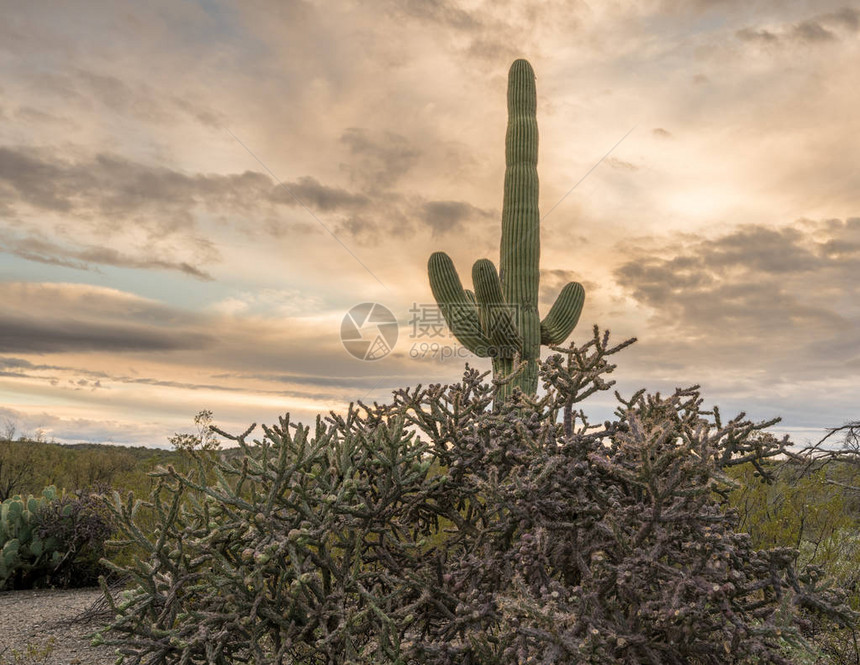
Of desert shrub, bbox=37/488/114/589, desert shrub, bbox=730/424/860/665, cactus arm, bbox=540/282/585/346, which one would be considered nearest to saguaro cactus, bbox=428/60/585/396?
cactus arm, bbox=540/282/585/346

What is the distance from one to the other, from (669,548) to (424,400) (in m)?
1.22

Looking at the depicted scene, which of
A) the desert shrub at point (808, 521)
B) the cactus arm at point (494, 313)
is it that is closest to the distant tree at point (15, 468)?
the cactus arm at point (494, 313)

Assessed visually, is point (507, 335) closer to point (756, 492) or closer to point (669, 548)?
point (756, 492)

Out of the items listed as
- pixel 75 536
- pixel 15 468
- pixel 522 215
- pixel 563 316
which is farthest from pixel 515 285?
pixel 15 468

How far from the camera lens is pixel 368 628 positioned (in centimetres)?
242

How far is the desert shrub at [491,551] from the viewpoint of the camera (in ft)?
6.72

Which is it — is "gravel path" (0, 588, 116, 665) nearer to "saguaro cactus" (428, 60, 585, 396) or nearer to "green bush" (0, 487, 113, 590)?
"green bush" (0, 487, 113, 590)

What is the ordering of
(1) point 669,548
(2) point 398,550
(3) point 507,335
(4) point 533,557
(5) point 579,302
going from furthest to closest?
1. (5) point 579,302
2. (3) point 507,335
3. (2) point 398,550
4. (4) point 533,557
5. (1) point 669,548

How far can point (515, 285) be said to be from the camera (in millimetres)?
13688

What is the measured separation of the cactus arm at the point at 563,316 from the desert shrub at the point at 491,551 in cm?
1149

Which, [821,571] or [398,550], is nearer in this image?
[821,571]

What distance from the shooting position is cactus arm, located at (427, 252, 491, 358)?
1312 cm

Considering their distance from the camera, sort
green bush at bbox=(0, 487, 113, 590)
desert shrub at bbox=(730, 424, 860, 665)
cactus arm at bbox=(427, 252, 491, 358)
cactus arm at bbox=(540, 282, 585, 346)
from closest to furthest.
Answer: desert shrub at bbox=(730, 424, 860, 665), green bush at bbox=(0, 487, 113, 590), cactus arm at bbox=(427, 252, 491, 358), cactus arm at bbox=(540, 282, 585, 346)

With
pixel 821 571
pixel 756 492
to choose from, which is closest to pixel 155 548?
pixel 821 571
